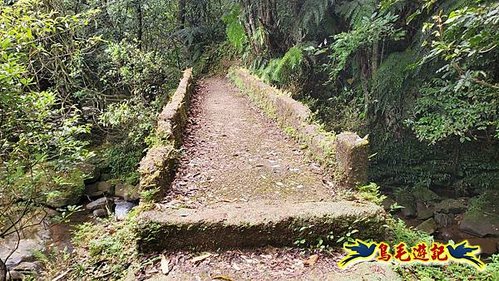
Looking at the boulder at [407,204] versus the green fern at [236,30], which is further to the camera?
the green fern at [236,30]

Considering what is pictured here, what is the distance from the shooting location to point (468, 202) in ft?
27.9

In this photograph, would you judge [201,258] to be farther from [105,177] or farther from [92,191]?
[105,177]

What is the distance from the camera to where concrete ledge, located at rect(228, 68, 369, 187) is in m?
3.98

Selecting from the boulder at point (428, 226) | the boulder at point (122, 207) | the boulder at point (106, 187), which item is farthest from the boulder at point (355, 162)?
the boulder at point (106, 187)

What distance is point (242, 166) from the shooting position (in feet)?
16.7

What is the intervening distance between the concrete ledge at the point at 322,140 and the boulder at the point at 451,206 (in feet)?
15.1

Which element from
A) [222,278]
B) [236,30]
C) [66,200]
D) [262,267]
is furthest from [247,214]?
[236,30]

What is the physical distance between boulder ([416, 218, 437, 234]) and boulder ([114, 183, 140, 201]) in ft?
23.8

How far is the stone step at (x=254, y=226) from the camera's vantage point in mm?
3160

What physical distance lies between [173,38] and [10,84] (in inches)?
599

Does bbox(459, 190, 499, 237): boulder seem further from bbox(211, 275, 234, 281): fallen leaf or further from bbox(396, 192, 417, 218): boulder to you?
bbox(211, 275, 234, 281): fallen leaf

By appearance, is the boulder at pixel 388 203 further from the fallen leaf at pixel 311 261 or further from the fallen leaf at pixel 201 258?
the fallen leaf at pixel 201 258

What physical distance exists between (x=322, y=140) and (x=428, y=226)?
15.6ft

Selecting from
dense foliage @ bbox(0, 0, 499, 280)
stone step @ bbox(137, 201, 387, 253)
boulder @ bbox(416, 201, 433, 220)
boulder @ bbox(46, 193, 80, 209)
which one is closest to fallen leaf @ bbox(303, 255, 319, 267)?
stone step @ bbox(137, 201, 387, 253)
